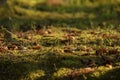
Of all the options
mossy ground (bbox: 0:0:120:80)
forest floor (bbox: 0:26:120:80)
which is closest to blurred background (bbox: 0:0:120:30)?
mossy ground (bbox: 0:0:120:80)

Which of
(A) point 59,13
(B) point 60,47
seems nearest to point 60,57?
(B) point 60,47

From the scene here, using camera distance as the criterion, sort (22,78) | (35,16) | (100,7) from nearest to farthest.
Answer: (22,78) → (35,16) → (100,7)

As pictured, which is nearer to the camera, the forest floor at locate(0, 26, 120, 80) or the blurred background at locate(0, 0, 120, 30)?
the forest floor at locate(0, 26, 120, 80)

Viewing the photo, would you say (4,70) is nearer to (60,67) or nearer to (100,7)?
(60,67)

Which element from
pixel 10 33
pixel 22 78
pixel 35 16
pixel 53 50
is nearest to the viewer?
pixel 22 78

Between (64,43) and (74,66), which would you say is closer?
(74,66)

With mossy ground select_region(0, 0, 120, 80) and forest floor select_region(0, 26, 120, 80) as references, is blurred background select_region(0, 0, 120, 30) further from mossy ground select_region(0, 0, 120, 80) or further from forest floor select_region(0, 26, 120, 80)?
forest floor select_region(0, 26, 120, 80)

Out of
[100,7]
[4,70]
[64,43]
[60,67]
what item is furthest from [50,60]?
[100,7]

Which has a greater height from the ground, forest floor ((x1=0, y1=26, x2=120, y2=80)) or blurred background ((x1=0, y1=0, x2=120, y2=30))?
forest floor ((x1=0, y1=26, x2=120, y2=80))

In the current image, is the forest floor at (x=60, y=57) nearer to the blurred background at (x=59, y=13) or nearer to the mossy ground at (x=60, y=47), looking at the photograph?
the mossy ground at (x=60, y=47)
